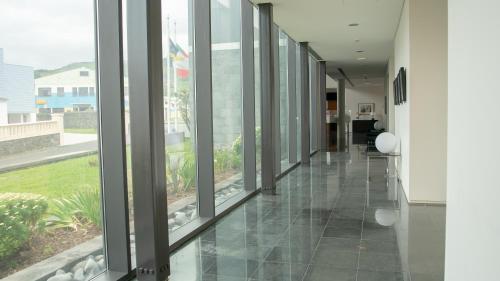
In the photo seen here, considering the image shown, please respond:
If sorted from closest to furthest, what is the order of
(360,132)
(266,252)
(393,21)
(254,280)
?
(254,280) < (266,252) < (393,21) < (360,132)

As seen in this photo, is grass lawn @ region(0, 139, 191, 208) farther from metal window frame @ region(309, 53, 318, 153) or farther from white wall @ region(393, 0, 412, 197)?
metal window frame @ region(309, 53, 318, 153)

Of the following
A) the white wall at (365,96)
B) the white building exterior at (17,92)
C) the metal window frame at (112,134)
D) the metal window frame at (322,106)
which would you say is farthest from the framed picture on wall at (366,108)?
the white building exterior at (17,92)

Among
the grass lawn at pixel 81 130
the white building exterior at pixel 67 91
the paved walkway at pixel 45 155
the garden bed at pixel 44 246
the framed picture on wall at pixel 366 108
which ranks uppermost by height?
the framed picture on wall at pixel 366 108

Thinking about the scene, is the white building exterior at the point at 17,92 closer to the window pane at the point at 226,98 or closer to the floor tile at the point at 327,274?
the floor tile at the point at 327,274

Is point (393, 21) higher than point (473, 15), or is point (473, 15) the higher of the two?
point (393, 21)

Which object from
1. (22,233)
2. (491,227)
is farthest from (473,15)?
(22,233)

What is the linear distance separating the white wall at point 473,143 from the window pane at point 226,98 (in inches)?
180

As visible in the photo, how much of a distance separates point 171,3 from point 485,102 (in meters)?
4.42

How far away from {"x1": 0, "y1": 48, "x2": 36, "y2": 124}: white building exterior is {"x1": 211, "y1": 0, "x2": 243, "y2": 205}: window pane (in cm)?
380

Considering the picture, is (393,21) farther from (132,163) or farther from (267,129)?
(132,163)

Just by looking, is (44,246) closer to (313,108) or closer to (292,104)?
(292,104)

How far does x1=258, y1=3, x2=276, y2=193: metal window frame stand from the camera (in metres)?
8.27

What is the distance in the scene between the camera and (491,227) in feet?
6.33

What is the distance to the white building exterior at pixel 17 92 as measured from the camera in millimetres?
3088
